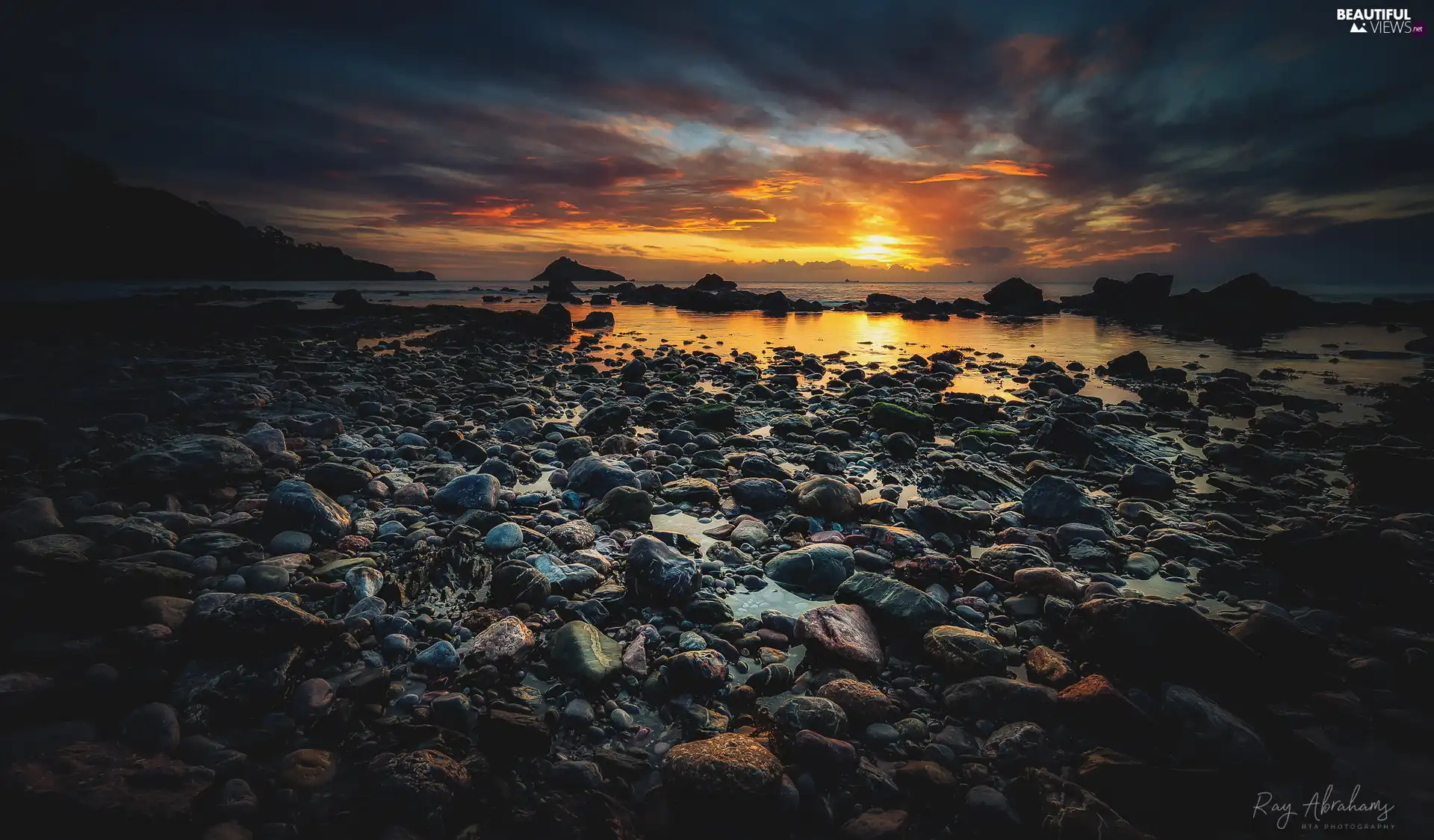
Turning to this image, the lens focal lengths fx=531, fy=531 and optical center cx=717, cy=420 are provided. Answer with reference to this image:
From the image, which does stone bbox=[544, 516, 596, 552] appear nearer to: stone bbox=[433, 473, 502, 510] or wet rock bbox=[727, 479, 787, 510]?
stone bbox=[433, 473, 502, 510]

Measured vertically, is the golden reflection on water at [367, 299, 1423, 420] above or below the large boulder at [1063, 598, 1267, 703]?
above

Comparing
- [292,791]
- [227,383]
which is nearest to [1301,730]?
[292,791]

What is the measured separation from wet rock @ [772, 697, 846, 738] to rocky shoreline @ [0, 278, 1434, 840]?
1cm

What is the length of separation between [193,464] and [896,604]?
6800 millimetres

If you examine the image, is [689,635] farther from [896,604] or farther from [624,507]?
[624,507]

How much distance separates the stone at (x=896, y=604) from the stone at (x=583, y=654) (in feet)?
5.77

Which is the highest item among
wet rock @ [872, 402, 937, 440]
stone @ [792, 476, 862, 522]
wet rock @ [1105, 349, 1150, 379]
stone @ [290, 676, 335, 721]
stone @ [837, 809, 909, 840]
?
wet rock @ [1105, 349, 1150, 379]

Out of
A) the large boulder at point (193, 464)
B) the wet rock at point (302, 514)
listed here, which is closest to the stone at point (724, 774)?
the wet rock at point (302, 514)

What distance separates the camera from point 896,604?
3.78 metres

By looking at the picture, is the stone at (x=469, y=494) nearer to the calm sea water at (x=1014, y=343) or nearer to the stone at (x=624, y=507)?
the stone at (x=624, y=507)

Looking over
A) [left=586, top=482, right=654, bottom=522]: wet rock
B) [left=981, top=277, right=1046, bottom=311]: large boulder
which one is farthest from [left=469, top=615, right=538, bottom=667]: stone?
[left=981, top=277, right=1046, bottom=311]: large boulder

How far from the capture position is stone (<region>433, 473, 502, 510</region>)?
5.46 meters

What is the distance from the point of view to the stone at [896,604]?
145 inches

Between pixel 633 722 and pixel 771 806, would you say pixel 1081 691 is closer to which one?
pixel 771 806
